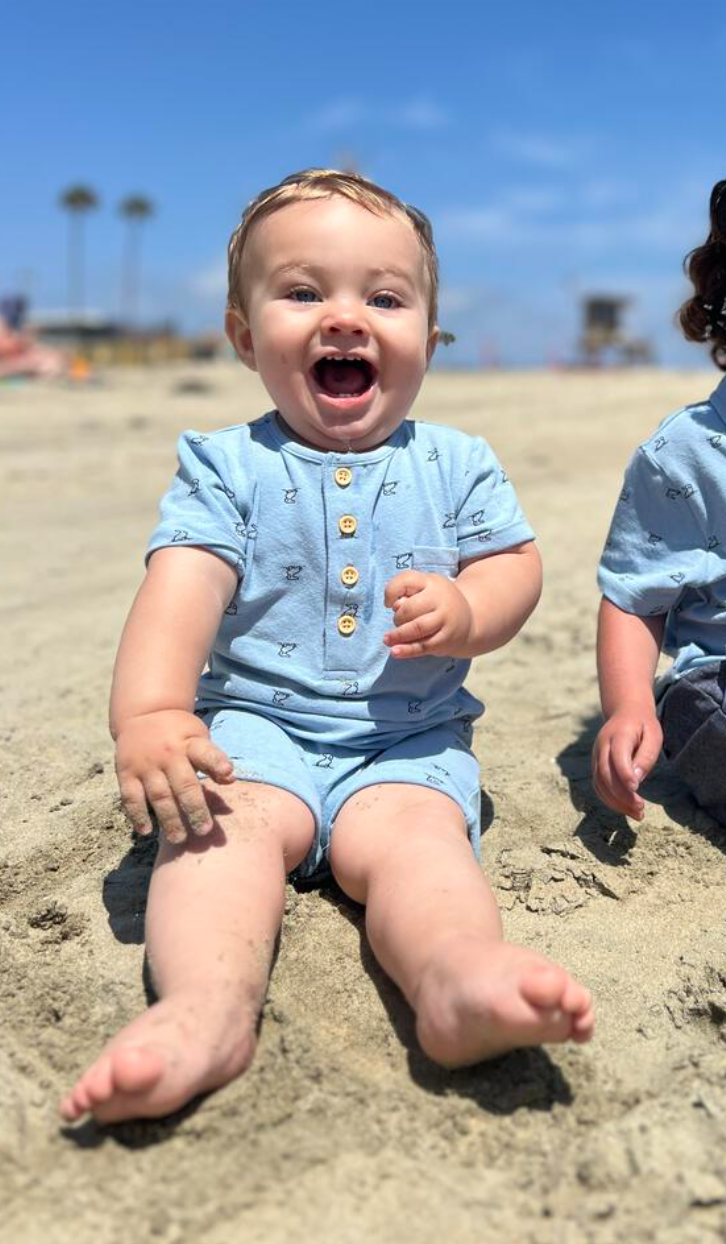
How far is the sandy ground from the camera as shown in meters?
1.26

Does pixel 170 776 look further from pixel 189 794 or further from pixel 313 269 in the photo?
pixel 313 269

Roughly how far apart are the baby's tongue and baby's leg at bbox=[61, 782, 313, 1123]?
2.31ft

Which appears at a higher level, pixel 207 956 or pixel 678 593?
pixel 678 593

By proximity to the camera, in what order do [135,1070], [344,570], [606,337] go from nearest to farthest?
[135,1070], [344,570], [606,337]

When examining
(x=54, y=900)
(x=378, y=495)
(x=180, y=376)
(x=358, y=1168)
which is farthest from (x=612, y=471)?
(x=180, y=376)

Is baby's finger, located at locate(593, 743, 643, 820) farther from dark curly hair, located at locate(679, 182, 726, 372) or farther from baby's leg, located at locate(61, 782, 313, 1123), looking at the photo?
dark curly hair, located at locate(679, 182, 726, 372)

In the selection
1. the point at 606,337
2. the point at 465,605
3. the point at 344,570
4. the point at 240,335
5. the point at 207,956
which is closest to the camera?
the point at 207,956

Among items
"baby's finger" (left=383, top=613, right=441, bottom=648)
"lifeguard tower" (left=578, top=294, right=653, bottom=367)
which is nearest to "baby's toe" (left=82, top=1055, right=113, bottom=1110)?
"baby's finger" (left=383, top=613, right=441, bottom=648)

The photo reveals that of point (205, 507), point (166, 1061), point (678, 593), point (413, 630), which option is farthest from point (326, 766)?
point (678, 593)

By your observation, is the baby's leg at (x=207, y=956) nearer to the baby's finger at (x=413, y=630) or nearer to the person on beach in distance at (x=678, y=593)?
the baby's finger at (x=413, y=630)

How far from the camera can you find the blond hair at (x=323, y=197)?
201 centimetres

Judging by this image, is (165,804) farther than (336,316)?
No

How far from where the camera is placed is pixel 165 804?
5.41 feet

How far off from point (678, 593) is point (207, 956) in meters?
1.23
